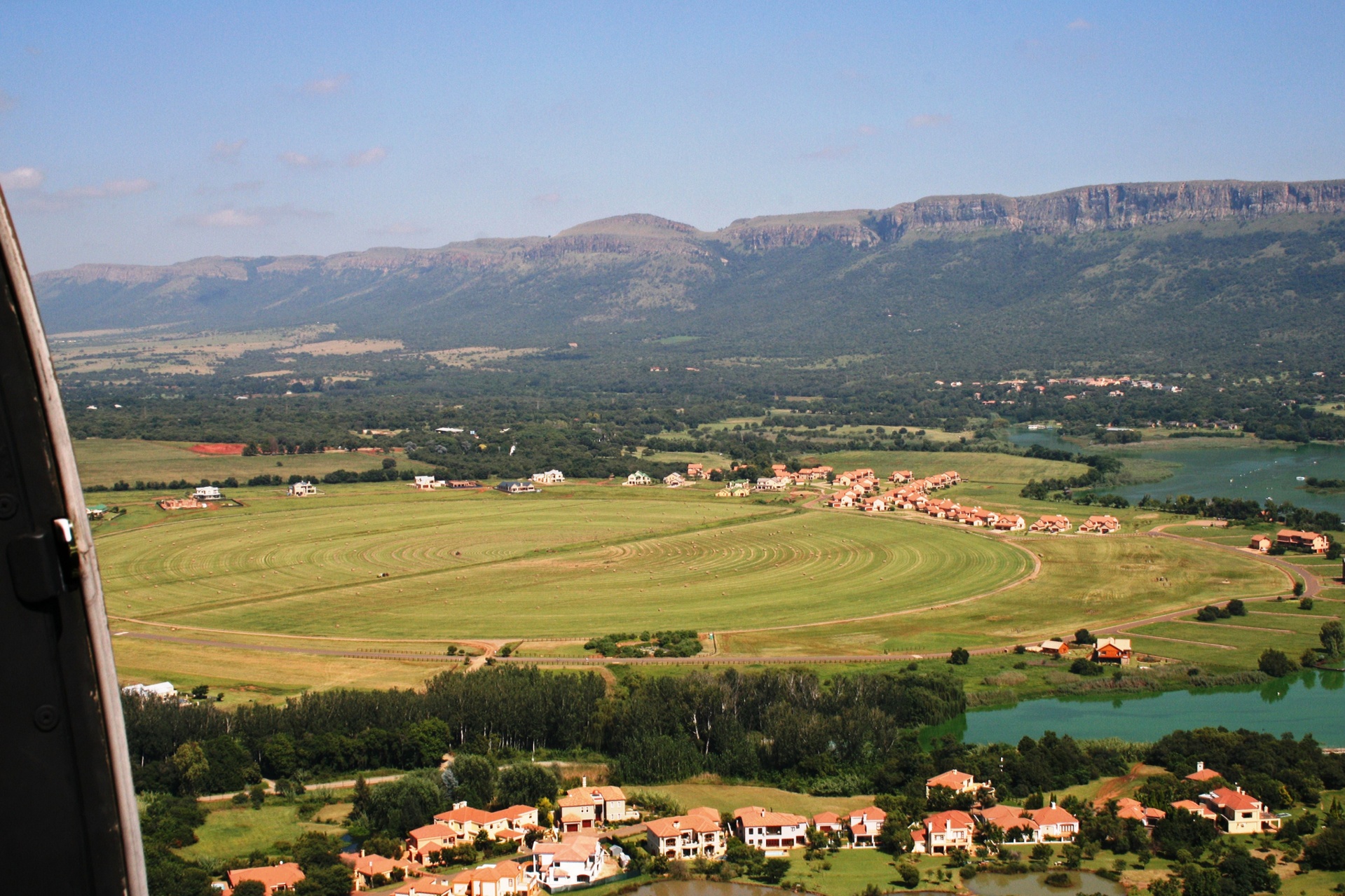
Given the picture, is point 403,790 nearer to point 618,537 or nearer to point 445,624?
point 445,624

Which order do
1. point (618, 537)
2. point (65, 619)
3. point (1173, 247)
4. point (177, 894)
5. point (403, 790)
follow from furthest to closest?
point (1173, 247), point (618, 537), point (403, 790), point (177, 894), point (65, 619)

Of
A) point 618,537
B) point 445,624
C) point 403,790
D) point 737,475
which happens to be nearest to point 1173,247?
point 737,475

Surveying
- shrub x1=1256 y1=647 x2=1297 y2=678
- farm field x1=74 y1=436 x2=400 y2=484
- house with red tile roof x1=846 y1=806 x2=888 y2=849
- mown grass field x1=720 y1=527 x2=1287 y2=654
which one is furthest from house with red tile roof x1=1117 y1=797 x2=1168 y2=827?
farm field x1=74 y1=436 x2=400 y2=484

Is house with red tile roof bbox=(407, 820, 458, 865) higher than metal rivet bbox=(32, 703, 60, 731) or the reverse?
the reverse

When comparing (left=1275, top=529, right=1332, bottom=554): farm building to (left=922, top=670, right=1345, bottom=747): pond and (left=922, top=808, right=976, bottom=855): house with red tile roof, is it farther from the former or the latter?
(left=922, top=808, right=976, bottom=855): house with red tile roof

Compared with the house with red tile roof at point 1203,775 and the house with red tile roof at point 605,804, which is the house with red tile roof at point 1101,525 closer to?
the house with red tile roof at point 1203,775

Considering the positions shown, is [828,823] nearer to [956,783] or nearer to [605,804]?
[956,783]
